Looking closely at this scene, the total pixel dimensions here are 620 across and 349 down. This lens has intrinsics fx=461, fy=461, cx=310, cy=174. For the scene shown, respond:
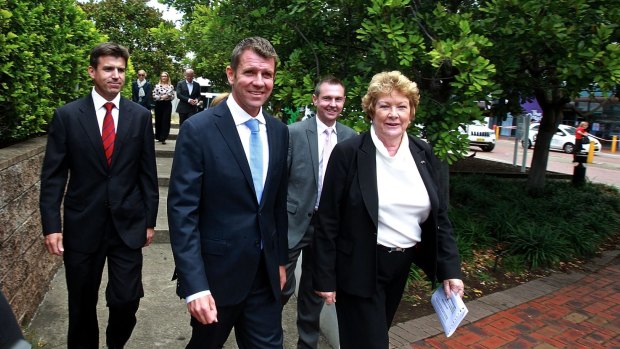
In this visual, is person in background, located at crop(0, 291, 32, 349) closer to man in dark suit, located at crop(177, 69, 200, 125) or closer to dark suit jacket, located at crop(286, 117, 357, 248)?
dark suit jacket, located at crop(286, 117, 357, 248)

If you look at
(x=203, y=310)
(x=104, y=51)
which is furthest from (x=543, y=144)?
(x=203, y=310)

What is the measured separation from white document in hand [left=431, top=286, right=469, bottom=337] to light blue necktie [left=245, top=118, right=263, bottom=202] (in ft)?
3.97

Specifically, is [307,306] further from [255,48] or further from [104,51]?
[104,51]

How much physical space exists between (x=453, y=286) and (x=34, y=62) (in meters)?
3.52

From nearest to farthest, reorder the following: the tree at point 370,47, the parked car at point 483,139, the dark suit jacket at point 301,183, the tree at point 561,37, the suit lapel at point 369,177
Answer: the suit lapel at point 369,177 < the dark suit jacket at point 301,183 < the tree at point 370,47 < the tree at point 561,37 < the parked car at point 483,139

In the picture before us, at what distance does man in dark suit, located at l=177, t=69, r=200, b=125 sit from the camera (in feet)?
33.7

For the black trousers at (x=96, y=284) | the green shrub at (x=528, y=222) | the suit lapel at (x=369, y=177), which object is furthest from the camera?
the green shrub at (x=528, y=222)

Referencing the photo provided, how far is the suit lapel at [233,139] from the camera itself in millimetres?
2197

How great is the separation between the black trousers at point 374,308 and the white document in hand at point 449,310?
271 millimetres

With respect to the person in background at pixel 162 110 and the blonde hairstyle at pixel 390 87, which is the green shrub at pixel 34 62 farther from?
the person in background at pixel 162 110

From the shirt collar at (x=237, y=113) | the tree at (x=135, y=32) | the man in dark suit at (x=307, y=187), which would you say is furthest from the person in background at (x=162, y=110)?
the tree at (x=135, y=32)

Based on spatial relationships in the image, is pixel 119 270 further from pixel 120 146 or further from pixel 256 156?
pixel 256 156

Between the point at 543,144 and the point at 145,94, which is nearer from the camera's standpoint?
the point at 543,144

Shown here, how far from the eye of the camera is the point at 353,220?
2.47 m
